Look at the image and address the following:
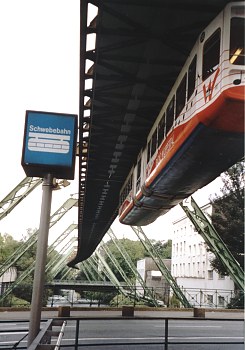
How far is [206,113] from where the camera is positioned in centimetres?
644

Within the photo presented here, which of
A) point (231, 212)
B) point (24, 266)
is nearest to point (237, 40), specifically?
point (231, 212)

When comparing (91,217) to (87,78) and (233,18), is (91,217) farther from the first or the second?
(233,18)

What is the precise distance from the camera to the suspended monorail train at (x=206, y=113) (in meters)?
6.00

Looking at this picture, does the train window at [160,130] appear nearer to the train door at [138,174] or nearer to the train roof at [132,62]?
the train roof at [132,62]

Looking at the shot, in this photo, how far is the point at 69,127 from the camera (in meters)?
5.91

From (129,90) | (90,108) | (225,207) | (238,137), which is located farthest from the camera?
(225,207)

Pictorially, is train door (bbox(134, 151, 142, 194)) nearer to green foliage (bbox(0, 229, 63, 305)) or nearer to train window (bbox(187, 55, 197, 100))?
train window (bbox(187, 55, 197, 100))

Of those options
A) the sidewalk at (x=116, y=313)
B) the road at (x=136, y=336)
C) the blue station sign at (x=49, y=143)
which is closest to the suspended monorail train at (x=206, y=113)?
the blue station sign at (x=49, y=143)

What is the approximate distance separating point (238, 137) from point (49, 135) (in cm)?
318

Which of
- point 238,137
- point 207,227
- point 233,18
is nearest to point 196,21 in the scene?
point 233,18

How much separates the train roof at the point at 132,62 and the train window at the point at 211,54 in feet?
1.69

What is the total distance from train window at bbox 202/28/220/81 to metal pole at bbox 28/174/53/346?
3338 millimetres

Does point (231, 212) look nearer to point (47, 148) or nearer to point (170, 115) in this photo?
point (170, 115)

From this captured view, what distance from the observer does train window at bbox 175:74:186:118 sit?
854 centimetres
